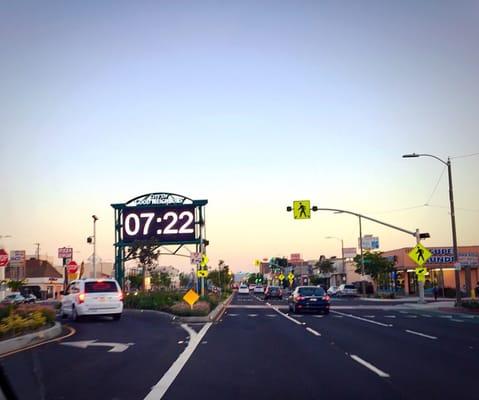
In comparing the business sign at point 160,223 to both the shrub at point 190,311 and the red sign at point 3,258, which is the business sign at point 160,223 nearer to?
the shrub at point 190,311

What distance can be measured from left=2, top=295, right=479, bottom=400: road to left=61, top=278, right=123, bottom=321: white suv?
15.5 ft

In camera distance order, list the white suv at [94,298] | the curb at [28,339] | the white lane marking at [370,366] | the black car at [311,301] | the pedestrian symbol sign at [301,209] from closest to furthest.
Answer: the white lane marking at [370,366] < the curb at [28,339] < the white suv at [94,298] < the black car at [311,301] < the pedestrian symbol sign at [301,209]

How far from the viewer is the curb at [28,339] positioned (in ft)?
48.3

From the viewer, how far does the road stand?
971 centimetres

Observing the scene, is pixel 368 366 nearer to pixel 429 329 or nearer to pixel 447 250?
pixel 429 329

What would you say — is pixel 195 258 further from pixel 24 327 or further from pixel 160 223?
pixel 24 327

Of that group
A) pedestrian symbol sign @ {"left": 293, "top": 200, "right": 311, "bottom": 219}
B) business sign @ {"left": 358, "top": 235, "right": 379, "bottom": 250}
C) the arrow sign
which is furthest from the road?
business sign @ {"left": 358, "top": 235, "right": 379, "bottom": 250}

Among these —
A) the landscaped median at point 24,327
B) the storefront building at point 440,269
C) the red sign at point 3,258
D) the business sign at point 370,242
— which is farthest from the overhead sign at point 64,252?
the business sign at point 370,242

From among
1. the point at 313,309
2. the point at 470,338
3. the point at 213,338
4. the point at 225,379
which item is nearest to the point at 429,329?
the point at 470,338

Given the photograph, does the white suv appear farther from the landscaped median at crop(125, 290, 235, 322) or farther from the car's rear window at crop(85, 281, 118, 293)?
the landscaped median at crop(125, 290, 235, 322)

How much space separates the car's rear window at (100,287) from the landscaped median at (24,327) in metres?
4.00

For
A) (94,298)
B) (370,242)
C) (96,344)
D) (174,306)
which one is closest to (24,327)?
(96,344)

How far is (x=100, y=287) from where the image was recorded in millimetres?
25625

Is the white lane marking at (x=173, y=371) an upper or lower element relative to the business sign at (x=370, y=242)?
lower
